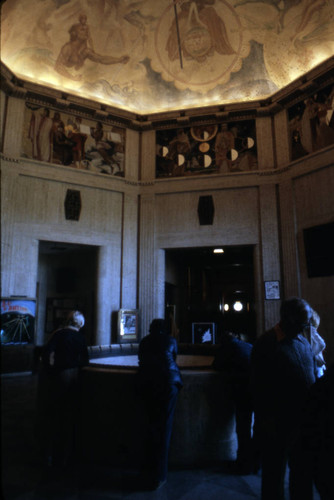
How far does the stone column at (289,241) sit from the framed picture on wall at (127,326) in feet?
18.1

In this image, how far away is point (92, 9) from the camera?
14.1 metres

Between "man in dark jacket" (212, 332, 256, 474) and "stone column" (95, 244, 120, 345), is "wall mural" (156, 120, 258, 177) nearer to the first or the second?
"stone column" (95, 244, 120, 345)

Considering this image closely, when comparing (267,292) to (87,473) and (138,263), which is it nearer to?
(138,263)

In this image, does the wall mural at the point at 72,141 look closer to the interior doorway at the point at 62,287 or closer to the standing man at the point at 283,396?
the interior doorway at the point at 62,287

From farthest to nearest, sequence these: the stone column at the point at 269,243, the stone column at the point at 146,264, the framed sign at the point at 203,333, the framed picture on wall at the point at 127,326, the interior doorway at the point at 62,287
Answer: the interior doorway at the point at 62,287 < the framed sign at the point at 203,333 < the stone column at the point at 146,264 < the framed picture on wall at the point at 127,326 < the stone column at the point at 269,243

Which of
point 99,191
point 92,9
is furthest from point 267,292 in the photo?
point 92,9

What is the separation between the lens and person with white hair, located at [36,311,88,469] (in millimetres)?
4547

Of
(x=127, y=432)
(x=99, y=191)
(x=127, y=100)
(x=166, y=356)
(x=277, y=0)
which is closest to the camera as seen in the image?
(x=166, y=356)

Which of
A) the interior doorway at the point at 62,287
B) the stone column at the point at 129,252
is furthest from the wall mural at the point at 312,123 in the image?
the interior doorway at the point at 62,287

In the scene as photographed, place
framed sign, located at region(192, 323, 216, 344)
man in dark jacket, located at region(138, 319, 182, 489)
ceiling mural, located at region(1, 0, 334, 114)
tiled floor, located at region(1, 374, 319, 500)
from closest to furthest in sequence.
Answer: tiled floor, located at region(1, 374, 319, 500), man in dark jacket, located at region(138, 319, 182, 489), ceiling mural, located at region(1, 0, 334, 114), framed sign, located at region(192, 323, 216, 344)

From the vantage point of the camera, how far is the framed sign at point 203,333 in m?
16.1

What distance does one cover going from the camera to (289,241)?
13.5 m

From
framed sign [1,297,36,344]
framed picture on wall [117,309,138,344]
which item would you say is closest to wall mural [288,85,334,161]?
framed picture on wall [117,309,138,344]

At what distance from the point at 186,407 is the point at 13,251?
9.77 m
